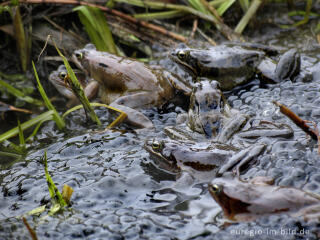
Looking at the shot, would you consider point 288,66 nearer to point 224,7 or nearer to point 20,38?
point 224,7

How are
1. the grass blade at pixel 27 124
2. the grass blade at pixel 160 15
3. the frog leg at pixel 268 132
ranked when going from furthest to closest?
1. the grass blade at pixel 160 15
2. the grass blade at pixel 27 124
3. the frog leg at pixel 268 132

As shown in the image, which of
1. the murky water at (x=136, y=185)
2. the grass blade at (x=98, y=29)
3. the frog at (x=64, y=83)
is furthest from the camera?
the grass blade at (x=98, y=29)

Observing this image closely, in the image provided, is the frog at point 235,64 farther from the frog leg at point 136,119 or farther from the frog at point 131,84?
the frog leg at point 136,119

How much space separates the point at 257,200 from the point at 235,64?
1.92m

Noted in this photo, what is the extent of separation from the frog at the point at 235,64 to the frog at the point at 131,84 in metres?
0.26

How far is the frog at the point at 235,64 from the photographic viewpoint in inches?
148

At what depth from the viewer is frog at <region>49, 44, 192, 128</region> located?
363cm

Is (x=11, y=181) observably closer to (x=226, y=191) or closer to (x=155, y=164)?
(x=155, y=164)

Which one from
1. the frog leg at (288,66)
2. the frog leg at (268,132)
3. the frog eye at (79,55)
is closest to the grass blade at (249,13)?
the frog leg at (288,66)

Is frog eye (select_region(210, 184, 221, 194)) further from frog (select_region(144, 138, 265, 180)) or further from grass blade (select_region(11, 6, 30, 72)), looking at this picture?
grass blade (select_region(11, 6, 30, 72))

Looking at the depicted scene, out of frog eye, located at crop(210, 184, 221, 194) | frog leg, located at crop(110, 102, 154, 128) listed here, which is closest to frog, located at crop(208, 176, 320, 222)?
frog eye, located at crop(210, 184, 221, 194)

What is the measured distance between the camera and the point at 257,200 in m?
2.14

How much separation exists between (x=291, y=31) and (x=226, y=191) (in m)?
3.48

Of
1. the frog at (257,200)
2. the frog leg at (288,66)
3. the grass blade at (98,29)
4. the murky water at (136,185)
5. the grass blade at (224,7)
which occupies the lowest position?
the murky water at (136,185)
